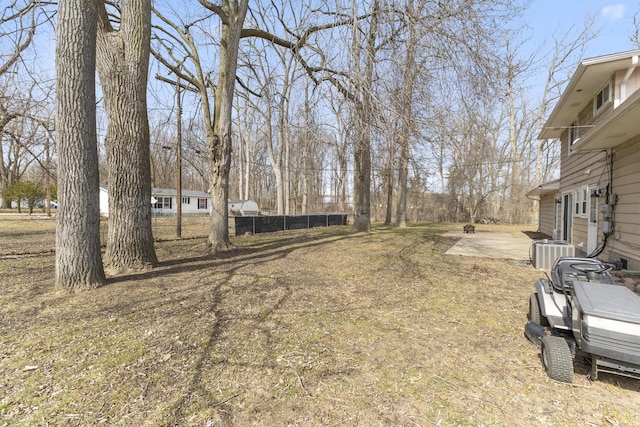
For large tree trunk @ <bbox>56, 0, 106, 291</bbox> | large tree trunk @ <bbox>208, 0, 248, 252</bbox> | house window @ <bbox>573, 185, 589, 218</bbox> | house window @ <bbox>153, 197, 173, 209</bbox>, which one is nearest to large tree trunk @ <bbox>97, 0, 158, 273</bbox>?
large tree trunk @ <bbox>56, 0, 106, 291</bbox>

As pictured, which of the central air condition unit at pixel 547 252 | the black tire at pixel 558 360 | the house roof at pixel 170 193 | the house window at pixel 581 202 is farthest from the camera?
the house roof at pixel 170 193

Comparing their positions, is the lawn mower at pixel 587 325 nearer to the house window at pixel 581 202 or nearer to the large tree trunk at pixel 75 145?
the large tree trunk at pixel 75 145

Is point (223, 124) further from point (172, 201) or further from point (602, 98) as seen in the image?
point (172, 201)

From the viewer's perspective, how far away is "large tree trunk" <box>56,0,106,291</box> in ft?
13.8

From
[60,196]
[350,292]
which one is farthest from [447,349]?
[60,196]

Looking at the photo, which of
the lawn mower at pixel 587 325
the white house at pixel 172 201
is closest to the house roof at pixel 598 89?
the lawn mower at pixel 587 325

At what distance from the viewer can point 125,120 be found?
528 centimetres

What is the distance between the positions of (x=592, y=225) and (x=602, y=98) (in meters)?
2.96

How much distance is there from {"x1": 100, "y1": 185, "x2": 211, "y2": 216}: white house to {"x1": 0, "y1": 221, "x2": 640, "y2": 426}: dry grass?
26.3 meters

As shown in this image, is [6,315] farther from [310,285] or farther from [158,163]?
[158,163]

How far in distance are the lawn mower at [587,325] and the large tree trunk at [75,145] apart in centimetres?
549

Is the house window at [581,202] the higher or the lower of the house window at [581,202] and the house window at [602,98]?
the lower

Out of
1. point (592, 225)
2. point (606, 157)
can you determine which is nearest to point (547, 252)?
point (592, 225)

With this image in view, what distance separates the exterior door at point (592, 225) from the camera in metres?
7.29
